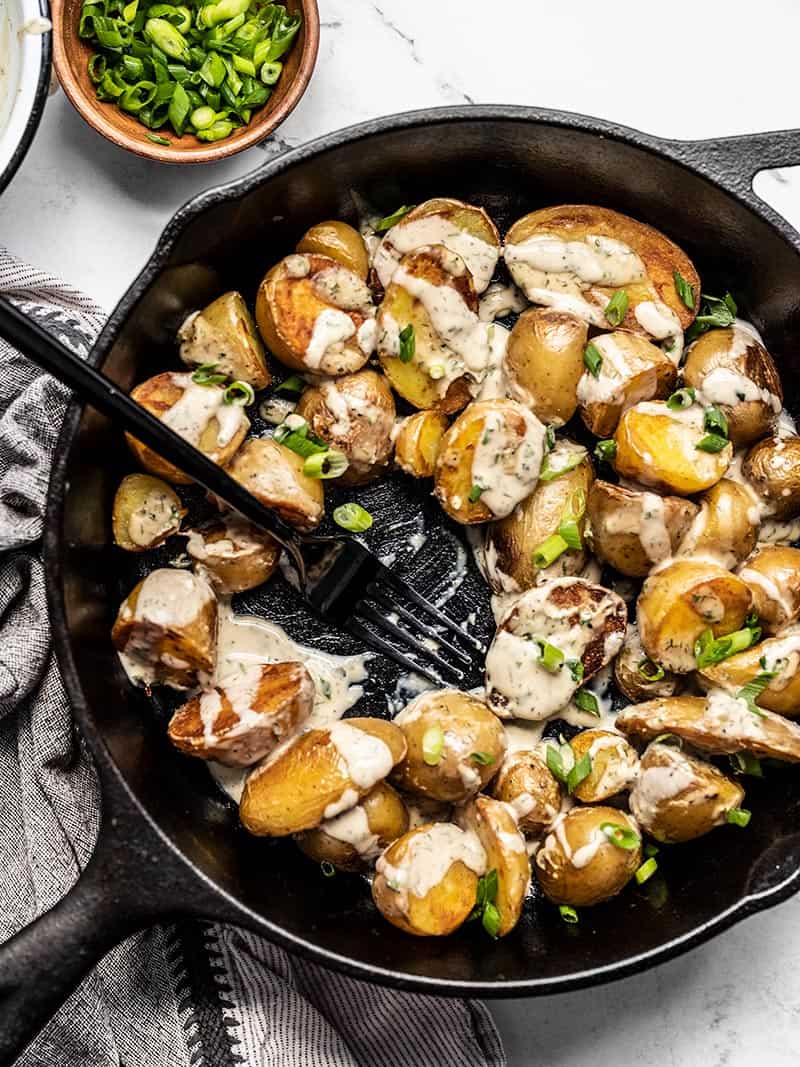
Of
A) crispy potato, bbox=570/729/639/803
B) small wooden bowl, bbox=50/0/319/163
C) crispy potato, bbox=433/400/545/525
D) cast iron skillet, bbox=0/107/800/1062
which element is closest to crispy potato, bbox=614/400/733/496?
crispy potato, bbox=433/400/545/525

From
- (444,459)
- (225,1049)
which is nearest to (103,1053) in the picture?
(225,1049)

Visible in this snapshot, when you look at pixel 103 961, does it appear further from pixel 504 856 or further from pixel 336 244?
pixel 336 244

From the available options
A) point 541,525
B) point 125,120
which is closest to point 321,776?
point 541,525

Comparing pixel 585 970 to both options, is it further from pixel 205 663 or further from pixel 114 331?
pixel 114 331

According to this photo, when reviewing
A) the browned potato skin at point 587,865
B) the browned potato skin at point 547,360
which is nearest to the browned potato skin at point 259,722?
the browned potato skin at point 587,865

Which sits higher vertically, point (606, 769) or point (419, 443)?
point (419, 443)

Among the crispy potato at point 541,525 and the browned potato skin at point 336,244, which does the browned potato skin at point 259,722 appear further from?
the browned potato skin at point 336,244

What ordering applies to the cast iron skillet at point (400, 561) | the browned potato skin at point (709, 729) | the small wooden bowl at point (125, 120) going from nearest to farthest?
the cast iron skillet at point (400, 561), the browned potato skin at point (709, 729), the small wooden bowl at point (125, 120)
